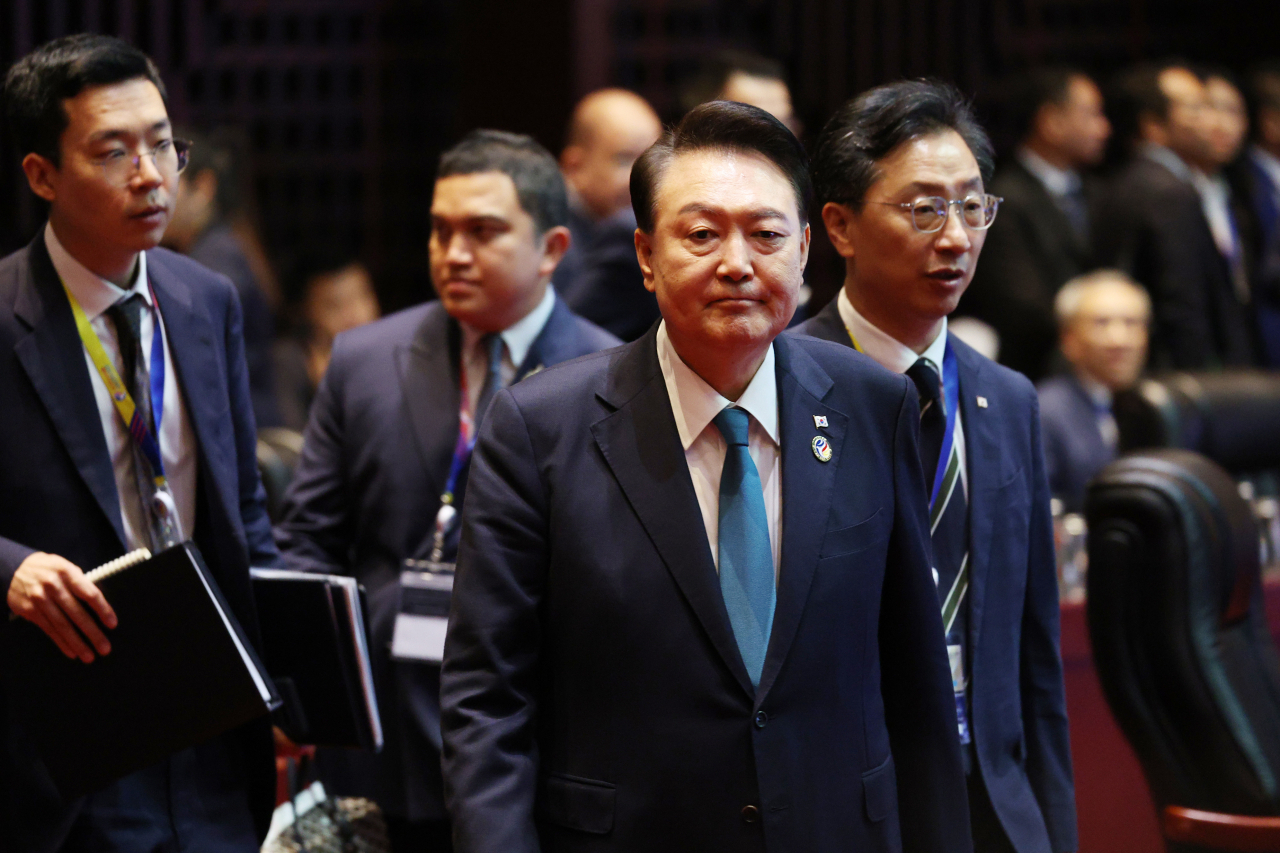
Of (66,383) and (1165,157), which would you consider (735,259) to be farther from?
(1165,157)

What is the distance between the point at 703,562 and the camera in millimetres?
1776

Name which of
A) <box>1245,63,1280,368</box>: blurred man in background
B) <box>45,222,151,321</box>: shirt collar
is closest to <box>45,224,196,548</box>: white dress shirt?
<box>45,222,151,321</box>: shirt collar

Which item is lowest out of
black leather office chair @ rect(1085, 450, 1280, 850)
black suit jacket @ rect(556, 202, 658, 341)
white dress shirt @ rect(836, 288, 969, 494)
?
black leather office chair @ rect(1085, 450, 1280, 850)

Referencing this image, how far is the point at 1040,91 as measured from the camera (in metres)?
6.06

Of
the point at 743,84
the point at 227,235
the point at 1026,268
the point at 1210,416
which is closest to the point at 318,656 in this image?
the point at 743,84

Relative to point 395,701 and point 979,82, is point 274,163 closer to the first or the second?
point 979,82

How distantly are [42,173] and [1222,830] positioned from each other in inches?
94.5

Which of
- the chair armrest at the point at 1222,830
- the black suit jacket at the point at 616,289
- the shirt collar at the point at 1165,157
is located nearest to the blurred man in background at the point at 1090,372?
the shirt collar at the point at 1165,157

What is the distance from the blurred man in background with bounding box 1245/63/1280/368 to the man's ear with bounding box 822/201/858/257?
4.47m

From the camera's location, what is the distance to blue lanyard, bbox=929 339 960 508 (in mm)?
2170

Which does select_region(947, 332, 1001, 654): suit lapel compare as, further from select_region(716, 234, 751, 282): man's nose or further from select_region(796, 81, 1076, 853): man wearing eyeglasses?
select_region(716, 234, 751, 282): man's nose

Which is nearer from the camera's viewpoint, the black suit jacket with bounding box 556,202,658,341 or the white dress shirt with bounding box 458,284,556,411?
the white dress shirt with bounding box 458,284,556,411

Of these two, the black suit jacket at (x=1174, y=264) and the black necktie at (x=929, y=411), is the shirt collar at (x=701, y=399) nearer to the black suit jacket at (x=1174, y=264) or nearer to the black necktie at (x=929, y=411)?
the black necktie at (x=929, y=411)

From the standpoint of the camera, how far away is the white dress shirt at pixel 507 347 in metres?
2.79
